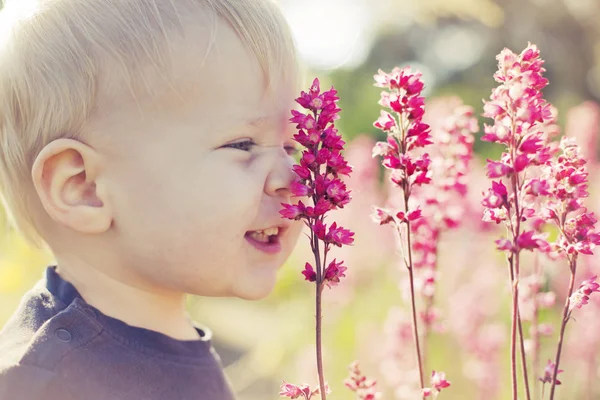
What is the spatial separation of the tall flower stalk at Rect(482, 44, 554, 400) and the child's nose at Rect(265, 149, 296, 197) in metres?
0.40

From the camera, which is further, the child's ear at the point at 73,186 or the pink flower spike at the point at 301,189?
the child's ear at the point at 73,186

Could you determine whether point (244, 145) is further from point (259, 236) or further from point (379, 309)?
point (379, 309)

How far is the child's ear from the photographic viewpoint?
3.91ft

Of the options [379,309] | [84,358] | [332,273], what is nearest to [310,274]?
[332,273]

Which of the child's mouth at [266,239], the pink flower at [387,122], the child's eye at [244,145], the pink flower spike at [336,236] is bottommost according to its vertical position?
the pink flower spike at [336,236]

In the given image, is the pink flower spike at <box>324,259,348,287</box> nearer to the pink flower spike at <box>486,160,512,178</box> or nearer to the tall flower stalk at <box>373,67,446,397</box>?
the tall flower stalk at <box>373,67,446,397</box>

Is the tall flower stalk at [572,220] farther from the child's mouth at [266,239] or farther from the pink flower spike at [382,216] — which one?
the child's mouth at [266,239]

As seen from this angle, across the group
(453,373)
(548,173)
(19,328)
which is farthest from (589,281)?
(453,373)

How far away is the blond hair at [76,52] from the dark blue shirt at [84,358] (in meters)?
0.20

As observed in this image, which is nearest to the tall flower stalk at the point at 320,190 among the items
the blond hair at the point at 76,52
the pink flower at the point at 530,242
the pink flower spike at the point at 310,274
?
the pink flower spike at the point at 310,274

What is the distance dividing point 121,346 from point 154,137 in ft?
1.19

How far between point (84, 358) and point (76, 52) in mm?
486

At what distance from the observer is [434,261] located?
49.9 inches

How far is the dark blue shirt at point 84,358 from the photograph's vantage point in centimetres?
116
